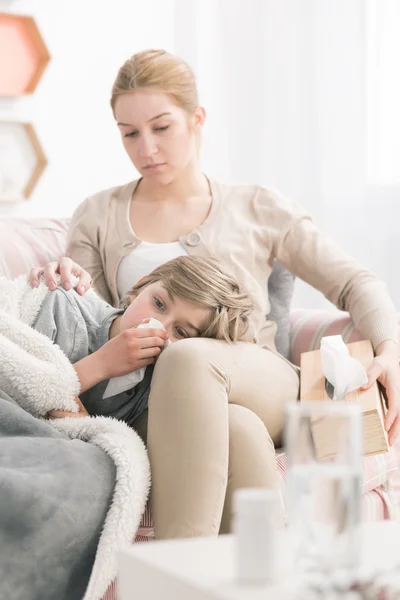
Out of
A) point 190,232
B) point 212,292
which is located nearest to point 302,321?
point 190,232

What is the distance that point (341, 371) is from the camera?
5.35ft

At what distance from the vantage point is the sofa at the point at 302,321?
1.82 meters

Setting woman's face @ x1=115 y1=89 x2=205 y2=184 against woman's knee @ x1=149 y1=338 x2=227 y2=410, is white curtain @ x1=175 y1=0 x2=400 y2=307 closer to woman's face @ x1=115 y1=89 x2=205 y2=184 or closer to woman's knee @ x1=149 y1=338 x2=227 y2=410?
woman's face @ x1=115 y1=89 x2=205 y2=184

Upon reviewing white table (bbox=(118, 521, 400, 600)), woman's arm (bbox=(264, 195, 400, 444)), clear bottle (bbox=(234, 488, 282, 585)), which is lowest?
woman's arm (bbox=(264, 195, 400, 444))

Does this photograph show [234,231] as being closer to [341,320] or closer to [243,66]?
[341,320]

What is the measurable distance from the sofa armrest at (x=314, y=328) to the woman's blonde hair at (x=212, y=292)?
43 cm

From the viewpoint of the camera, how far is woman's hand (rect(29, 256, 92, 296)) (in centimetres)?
174

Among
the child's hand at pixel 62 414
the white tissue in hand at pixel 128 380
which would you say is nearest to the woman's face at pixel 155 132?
the white tissue in hand at pixel 128 380

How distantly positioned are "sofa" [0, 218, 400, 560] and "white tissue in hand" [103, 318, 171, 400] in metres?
0.47

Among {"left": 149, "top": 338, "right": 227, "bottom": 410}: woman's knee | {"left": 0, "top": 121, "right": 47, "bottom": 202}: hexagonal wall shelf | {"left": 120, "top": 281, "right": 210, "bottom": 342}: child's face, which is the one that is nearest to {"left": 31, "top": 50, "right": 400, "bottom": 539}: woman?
{"left": 120, "top": 281, "right": 210, "bottom": 342}: child's face

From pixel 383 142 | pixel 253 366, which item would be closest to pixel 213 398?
pixel 253 366

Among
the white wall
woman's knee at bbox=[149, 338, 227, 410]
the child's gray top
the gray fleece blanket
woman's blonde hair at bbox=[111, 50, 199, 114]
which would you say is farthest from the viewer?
the white wall

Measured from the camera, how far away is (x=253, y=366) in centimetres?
160

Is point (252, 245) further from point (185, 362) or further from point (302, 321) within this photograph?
point (185, 362)
